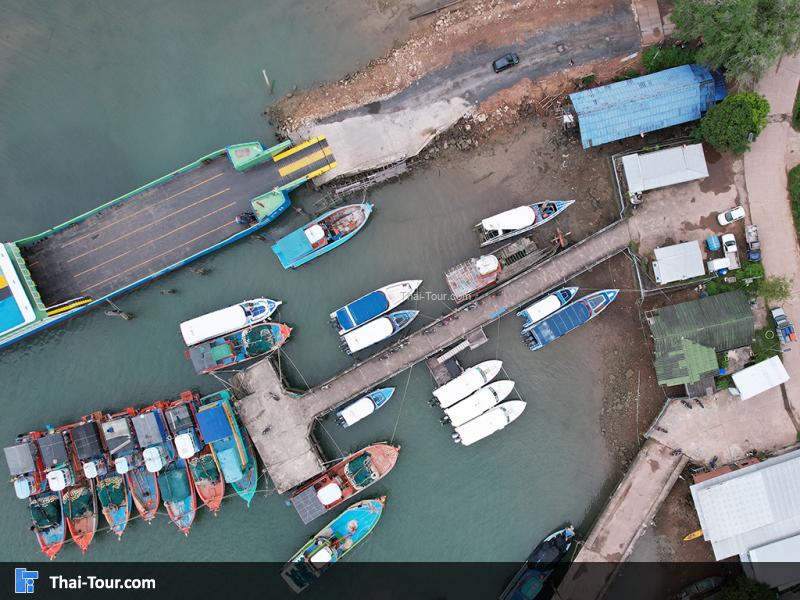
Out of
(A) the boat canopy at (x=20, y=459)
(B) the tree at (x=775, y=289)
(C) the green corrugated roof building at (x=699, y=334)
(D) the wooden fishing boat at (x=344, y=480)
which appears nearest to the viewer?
(A) the boat canopy at (x=20, y=459)

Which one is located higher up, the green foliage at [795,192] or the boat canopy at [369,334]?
the green foliage at [795,192]

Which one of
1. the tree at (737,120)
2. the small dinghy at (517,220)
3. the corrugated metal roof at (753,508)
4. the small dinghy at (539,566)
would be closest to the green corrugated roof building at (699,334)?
the corrugated metal roof at (753,508)

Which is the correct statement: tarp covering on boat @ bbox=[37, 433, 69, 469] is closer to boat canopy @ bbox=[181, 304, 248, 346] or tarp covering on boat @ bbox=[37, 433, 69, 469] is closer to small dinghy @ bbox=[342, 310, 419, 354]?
boat canopy @ bbox=[181, 304, 248, 346]

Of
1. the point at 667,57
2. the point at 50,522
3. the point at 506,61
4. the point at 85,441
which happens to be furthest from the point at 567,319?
the point at 50,522

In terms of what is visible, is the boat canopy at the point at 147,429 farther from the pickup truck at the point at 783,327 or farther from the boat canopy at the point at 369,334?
the pickup truck at the point at 783,327

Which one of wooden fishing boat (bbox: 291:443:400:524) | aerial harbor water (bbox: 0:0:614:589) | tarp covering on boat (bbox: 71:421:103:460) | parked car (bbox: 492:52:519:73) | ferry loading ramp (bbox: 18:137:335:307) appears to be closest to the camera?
tarp covering on boat (bbox: 71:421:103:460)

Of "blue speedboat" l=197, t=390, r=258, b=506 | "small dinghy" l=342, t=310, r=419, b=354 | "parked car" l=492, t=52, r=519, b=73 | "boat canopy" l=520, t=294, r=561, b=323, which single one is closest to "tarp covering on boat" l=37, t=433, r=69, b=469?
"blue speedboat" l=197, t=390, r=258, b=506

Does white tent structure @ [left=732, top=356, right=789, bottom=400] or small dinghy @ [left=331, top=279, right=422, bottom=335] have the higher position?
small dinghy @ [left=331, top=279, right=422, bottom=335]

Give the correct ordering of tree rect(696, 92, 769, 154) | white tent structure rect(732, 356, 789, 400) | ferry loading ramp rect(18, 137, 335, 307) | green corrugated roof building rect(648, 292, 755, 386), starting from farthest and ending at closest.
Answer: ferry loading ramp rect(18, 137, 335, 307), green corrugated roof building rect(648, 292, 755, 386), white tent structure rect(732, 356, 789, 400), tree rect(696, 92, 769, 154)
